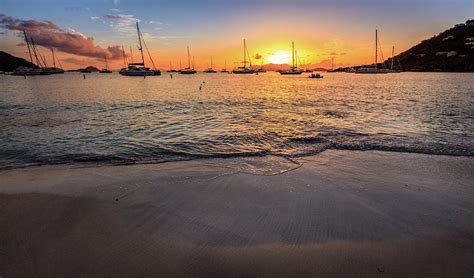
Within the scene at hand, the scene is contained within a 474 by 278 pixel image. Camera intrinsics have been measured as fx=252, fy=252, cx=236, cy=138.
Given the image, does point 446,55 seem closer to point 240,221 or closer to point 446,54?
point 446,54

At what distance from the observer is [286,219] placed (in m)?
4.70

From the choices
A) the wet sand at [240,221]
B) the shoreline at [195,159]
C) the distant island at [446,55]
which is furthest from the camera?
the distant island at [446,55]

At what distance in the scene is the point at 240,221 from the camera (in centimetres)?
463

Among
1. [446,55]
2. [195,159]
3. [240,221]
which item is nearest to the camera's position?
[240,221]

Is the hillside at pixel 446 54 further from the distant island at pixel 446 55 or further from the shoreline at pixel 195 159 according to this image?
the shoreline at pixel 195 159

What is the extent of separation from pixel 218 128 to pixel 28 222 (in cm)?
1016

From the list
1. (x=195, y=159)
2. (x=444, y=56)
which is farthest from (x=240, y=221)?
(x=444, y=56)

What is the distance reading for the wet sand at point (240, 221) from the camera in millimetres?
3477

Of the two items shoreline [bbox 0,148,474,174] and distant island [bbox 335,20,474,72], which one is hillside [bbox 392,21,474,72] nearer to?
distant island [bbox 335,20,474,72]

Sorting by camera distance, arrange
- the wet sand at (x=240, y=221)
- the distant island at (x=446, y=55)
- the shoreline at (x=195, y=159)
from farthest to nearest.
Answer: the distant island at (x=446, y=55) < the shoreline at (x=195, y=159) < the wet sand at (x=240, y=221)

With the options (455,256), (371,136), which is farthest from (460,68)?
(455,256)

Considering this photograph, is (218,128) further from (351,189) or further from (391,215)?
(391,215)

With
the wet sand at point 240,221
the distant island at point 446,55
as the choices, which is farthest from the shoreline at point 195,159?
the distant island at point 446,55

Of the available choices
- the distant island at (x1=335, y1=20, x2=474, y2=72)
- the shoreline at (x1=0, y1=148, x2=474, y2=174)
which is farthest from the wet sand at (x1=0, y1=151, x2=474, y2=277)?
the distant island at (x1=335, y1=20, x2=474, y2=72)
